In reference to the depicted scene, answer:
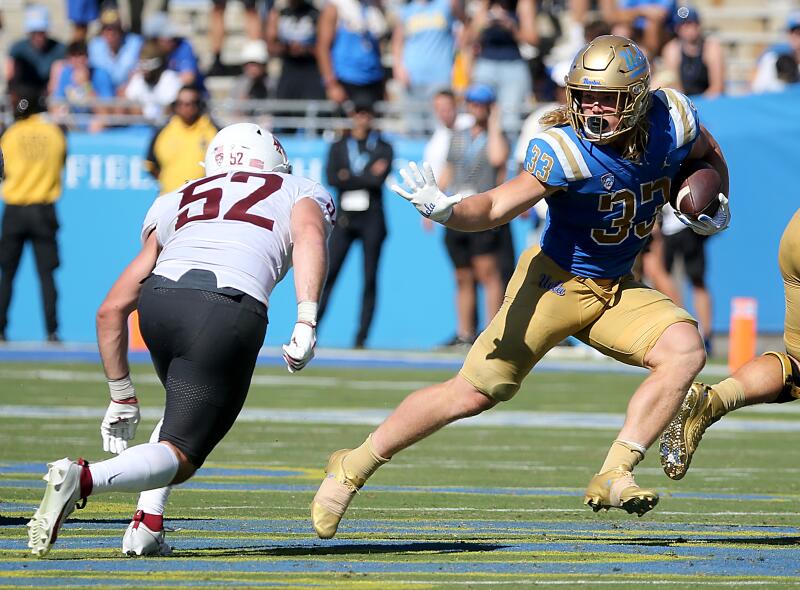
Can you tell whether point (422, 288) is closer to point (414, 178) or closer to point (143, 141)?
point (143, 141)

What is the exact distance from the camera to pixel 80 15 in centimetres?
2055

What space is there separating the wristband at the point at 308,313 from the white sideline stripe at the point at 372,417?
5.02 meters

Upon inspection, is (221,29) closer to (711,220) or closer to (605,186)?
(711,220)

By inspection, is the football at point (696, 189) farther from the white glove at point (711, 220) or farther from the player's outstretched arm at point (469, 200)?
the player's outstretched arm at point (469, 200)

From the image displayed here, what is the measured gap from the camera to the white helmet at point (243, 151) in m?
5.84

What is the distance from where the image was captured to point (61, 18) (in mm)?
23203

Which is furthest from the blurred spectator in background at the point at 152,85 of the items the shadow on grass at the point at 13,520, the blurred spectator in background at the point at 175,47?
the shadow on grass at the point at 13,520

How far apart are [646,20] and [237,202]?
42.4 feet

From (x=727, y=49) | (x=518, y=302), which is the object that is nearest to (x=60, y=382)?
(x=518, y=302)

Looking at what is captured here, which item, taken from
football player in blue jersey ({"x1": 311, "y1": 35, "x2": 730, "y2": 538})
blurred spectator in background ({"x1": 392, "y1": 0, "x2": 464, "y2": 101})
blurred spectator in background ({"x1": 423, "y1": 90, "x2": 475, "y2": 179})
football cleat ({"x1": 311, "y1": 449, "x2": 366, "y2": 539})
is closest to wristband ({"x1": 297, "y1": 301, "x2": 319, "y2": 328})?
football player in blue jersey ({"x1": 311, "y1": 35, "x2": 730, "y2": 538})

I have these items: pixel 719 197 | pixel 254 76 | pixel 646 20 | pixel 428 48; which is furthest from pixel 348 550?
pixel 254 76

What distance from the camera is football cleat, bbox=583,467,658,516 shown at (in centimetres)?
538

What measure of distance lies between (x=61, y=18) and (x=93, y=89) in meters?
4.05

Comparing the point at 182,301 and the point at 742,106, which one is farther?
the point at 742,106
